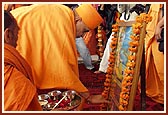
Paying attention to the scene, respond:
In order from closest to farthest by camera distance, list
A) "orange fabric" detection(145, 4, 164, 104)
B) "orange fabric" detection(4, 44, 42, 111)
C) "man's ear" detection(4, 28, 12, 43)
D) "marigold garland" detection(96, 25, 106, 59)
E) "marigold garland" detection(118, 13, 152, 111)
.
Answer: "orange fabric" detection(4, 44, 42, 111) → "man's ear" detection(4, 28, 12, 43) → "marigold garland" detection(118, 13, 152, 111) → "marigold garland" detection(96, 25, 106, 59) → "orange fabric" detection(145, 4, 164, 104)

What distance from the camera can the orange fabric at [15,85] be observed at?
1.16 m

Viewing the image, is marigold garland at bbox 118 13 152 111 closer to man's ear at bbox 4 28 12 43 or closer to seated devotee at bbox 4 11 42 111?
seated devotee at bbox 4 11 42 111

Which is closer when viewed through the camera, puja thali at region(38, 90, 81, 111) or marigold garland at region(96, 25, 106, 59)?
puja thali at region(38, 90, 81, 111)

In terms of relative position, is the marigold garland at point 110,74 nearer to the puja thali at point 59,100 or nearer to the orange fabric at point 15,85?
the puja thali at point 59,100

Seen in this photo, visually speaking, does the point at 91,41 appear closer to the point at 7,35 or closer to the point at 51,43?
the point at 51,43

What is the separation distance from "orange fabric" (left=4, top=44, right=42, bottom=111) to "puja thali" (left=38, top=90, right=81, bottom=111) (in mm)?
242

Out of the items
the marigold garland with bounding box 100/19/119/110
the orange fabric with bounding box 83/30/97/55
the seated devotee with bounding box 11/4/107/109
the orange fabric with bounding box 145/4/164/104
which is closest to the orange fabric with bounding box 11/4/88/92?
the seated devotee with bounding box 11/4/107/109

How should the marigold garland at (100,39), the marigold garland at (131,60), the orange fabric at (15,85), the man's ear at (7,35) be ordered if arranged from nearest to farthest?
the orange fabric at (15,85) < the man's ear at (7,35) < the marigold garland at (131,60) < the marigold garland at (100,39)

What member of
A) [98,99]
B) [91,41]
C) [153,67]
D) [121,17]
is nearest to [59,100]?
[98,99]

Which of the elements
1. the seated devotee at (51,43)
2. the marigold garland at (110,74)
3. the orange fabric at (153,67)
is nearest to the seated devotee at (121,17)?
the marigold garland at (110,74)

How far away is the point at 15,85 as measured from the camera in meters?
1.16

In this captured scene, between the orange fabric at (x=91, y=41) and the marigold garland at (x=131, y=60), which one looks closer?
the marigold garland at (x=131, y=60)

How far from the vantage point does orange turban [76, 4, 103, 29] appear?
1499 mm

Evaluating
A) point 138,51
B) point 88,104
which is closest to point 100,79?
point 88,104
